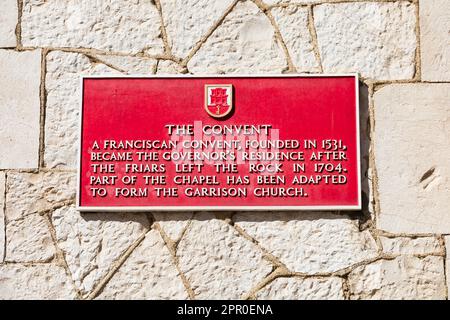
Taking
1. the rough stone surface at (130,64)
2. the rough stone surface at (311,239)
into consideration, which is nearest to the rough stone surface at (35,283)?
the rough stone surface at (311,239)

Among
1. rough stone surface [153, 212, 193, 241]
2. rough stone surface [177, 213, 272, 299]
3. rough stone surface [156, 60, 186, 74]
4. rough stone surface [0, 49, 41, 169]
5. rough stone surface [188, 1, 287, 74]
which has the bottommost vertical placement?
rough stone surface [177, 213, 272, 299]

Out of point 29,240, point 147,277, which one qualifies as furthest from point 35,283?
point 147,277

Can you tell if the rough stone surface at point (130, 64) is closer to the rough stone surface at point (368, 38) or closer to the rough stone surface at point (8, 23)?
the rough stone surface at point (8, 23)

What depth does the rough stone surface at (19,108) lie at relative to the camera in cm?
399

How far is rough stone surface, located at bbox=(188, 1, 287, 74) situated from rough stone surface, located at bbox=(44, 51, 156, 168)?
0.34 metres

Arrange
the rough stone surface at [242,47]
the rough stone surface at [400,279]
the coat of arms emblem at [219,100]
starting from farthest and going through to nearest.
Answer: the rough stone surface at [242,47], the coat of arms emblem at [219,100], the rough stone surface at [400,279]

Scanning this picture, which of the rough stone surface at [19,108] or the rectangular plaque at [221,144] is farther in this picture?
the rough stone surface at [19,108]

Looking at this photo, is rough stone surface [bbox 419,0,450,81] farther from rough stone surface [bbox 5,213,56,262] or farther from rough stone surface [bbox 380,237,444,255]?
rough stone surface [bbox 5,213,56,262]

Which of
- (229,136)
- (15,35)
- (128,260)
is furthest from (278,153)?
(15,35)

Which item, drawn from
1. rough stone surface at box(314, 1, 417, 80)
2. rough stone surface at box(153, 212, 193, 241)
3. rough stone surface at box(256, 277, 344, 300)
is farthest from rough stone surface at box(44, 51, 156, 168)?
rough stone surface at box(256, 277, 344, 300)

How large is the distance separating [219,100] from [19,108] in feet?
3.93

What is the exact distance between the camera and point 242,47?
4086 millimetres

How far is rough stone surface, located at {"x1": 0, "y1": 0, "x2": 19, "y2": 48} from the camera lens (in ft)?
13.5

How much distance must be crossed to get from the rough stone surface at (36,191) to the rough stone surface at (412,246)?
1834 mm
